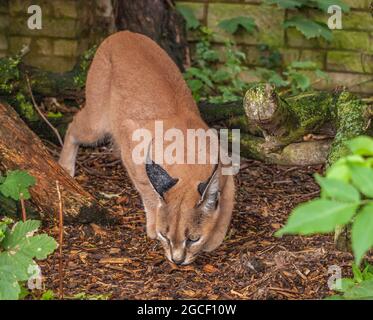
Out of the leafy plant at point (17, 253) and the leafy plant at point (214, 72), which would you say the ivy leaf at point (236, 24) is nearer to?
the leafy plant at point (214, 72)

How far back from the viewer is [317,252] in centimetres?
479

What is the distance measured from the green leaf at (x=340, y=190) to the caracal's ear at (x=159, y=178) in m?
2.91

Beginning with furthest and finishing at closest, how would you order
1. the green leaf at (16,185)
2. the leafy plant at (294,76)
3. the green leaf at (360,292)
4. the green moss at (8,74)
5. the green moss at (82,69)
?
the leafy plant at (294,76)
the green moss at (82,69)
the green moss at (8,74)
the green leaf at (16,185)
the green leaf at (360,292)

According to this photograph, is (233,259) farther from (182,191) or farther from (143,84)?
(143,84)

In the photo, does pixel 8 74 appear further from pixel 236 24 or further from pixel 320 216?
pixel 320 216

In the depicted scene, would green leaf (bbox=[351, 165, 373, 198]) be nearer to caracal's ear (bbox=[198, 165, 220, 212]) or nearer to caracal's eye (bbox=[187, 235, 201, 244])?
caracal's ear (bbox=[198, 165, 220, 212])

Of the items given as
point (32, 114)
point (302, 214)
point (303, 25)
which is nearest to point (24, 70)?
point (32, 114)

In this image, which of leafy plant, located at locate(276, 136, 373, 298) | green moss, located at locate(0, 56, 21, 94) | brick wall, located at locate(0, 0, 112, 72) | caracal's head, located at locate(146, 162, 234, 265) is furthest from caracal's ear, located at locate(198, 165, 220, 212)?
brick wall, located at locate(0, 0, 112, 72)

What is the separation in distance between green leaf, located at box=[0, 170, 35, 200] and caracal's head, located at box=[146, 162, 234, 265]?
995 mm

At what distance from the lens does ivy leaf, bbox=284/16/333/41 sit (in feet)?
25.1

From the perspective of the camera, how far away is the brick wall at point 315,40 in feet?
26.5

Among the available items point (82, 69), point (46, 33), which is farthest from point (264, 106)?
point (46, 33)

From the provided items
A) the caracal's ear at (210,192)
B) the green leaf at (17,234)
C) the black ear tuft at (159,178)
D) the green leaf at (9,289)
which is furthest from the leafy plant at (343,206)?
the black ear tuft at (159,178)

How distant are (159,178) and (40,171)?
890 millimetres
